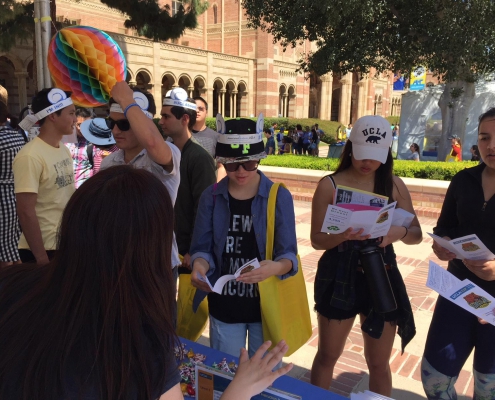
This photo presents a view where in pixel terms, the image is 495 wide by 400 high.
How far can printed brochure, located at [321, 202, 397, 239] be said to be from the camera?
85.4 inches

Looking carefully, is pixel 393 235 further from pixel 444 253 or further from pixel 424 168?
pixel 424 168

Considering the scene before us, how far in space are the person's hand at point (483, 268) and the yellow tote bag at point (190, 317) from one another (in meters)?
1.58

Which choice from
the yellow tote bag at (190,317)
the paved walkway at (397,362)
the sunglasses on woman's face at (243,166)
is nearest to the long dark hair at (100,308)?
the sunglasses on woman's face at (243,166)

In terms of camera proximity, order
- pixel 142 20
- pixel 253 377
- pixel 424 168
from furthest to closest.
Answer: pixel 142 20 < pixel 424 168 < pixel 253 377

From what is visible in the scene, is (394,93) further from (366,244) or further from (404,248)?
(366,244)

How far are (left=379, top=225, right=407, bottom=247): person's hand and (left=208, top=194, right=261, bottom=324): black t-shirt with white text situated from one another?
75 centimetres

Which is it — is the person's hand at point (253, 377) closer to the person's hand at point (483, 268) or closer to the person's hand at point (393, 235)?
the person's hand at point (393, 235)

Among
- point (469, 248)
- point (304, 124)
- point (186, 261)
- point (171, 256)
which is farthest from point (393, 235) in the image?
point (304, 124)

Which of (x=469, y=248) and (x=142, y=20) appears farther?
(x=142, y=20)

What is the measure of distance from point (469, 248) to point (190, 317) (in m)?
1.71

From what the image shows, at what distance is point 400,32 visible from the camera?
10875 millimetres

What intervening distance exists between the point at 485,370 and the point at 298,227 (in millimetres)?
5844

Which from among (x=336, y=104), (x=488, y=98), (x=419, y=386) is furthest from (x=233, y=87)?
(x=419, y=386)

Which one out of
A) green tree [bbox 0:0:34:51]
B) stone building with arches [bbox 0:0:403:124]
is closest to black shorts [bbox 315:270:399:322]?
green tree [bbox 0:0:34:51]
